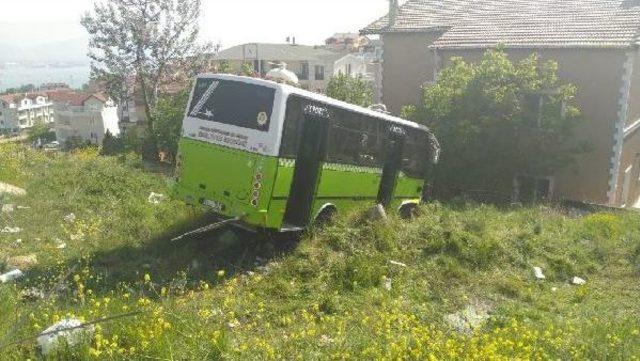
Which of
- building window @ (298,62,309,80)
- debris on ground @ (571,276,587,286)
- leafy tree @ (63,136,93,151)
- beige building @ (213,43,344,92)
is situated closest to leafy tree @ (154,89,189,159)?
debris on ground @ (571,276,587,286)

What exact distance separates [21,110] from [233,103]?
13321 centimetres

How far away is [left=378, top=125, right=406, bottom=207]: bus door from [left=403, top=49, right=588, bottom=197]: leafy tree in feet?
17.4

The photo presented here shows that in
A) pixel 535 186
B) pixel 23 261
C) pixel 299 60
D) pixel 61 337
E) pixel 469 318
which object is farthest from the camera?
pixel 299 60

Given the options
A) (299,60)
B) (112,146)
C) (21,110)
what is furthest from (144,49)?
(21,110)

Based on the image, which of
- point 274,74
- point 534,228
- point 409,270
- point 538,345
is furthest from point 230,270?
point 274,74

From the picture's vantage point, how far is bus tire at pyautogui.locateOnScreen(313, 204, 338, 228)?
37.6 ft

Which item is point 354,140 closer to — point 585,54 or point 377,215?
point 377,215

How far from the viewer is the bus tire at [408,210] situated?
1534 centimetres

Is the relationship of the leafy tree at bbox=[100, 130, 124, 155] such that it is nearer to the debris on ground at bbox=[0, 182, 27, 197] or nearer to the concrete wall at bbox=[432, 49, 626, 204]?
the debris on ground at bbox=[0, 182, 27, 197]

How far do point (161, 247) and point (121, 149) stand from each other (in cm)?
2347

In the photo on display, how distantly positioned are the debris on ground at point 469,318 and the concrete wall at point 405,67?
19020mm

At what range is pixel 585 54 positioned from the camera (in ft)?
67.7

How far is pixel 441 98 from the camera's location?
1973 centimetres

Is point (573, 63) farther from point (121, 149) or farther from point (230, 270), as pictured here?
point (121, 149)
